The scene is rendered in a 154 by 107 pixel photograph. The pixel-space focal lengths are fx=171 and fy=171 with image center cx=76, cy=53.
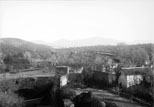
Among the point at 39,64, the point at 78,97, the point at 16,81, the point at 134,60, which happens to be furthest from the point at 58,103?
the point at 134,60

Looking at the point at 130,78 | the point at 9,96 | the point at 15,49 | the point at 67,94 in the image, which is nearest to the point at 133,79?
the point at 130,78

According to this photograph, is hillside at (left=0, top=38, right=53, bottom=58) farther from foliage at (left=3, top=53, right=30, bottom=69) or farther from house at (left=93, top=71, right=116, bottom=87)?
house at (left=93, top=71, right=116, bottom=87)

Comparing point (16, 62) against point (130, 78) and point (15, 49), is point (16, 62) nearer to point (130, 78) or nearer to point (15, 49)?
point (15, 49)

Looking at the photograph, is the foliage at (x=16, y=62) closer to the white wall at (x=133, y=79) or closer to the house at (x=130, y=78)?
the house at (x=130, y=78)

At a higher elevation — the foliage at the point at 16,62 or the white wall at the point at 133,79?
the foliage at the point at 16,62

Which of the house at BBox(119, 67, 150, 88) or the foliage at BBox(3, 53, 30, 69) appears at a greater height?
the foliage at BBox(3, 53, 30, 69)

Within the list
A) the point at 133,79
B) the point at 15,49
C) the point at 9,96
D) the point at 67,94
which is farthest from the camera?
the point at 15,49

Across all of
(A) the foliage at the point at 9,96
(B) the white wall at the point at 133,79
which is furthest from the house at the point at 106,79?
(A) the foliage at the point at 9,96

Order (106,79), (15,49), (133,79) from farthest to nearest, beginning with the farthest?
(15,49), (106,79), (133,79)

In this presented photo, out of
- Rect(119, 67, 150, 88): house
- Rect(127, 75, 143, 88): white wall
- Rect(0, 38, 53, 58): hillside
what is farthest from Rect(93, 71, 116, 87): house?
Rect(0, 38, 53, 58): hillside

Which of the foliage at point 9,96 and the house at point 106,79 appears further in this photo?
the house at point 106,79

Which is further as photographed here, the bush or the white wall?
the white wall
